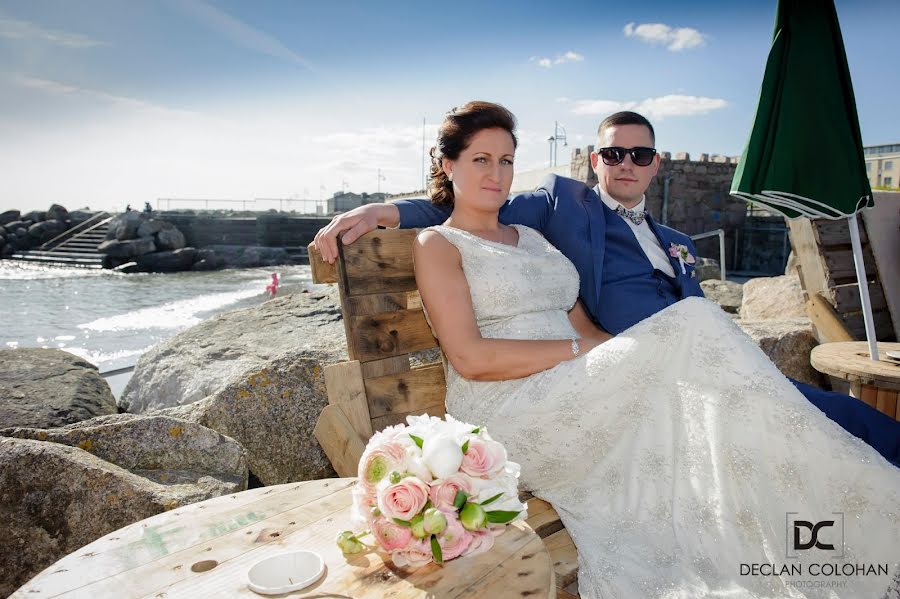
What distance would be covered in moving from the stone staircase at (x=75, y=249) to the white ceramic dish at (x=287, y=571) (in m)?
35.4

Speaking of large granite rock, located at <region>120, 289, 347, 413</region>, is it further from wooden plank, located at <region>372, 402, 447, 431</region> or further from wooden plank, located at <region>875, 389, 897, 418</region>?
wooden plank, located at <region>875, 389, 897, 418</region>

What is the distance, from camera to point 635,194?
3246mm

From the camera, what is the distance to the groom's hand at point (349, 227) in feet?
8.41

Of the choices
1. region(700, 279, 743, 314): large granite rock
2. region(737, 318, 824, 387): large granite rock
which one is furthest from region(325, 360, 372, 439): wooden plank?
region(700, 279, 743, 314): large granite rock

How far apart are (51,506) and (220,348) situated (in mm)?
2697

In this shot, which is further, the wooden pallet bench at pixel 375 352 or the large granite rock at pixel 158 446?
the large granite rock at pixel 158 446

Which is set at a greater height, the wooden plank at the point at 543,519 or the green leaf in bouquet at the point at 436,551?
the green leaf in bouquet at the point at 436,551

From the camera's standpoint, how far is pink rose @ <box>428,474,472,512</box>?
1395 mm

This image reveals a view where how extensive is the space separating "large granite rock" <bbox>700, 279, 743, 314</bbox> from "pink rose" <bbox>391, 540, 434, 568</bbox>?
6646 millimetres

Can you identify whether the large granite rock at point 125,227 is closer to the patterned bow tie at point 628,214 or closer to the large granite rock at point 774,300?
the large granite rock at point 774,300

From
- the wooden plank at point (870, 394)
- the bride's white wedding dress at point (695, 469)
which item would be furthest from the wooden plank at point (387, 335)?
the wooden plank at point (870, 394)

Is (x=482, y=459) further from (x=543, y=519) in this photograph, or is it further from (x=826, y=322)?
(x=826, y=322)

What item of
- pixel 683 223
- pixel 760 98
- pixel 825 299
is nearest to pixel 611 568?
pixel 760 98

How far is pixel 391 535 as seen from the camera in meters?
1.39
